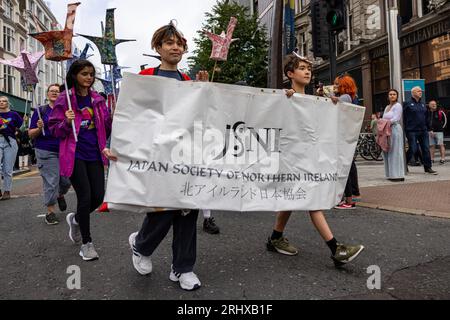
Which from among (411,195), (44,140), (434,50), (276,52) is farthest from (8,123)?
(434,50)

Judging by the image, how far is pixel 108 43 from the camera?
20.7ft

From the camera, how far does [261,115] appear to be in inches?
130

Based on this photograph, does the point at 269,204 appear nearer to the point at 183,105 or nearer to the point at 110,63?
the point at 183,105

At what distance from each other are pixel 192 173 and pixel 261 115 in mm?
772

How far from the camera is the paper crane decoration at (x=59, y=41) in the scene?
3.81m

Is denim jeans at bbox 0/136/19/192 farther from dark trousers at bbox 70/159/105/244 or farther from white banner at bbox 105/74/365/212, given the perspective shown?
white banner at bbox 105/74/365/212

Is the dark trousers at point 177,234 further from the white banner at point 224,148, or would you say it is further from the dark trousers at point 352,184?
the dark trousers at point 352,184

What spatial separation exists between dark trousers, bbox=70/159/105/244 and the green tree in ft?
78.6

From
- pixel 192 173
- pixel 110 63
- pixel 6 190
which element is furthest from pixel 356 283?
pixel 6 190

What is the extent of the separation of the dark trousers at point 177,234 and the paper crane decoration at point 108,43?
13.1 feet

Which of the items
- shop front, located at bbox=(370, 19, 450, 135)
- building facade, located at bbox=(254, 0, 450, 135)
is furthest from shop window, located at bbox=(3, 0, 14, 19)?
shop front, located at bbox=(370, 19, 450, 135)

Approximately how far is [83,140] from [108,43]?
10.5 ft

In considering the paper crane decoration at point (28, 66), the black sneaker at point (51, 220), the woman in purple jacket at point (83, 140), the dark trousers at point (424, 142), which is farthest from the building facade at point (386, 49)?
the woman in purple jacket at point (83, 140)

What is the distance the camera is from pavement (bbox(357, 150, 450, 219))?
5551 millimetres
